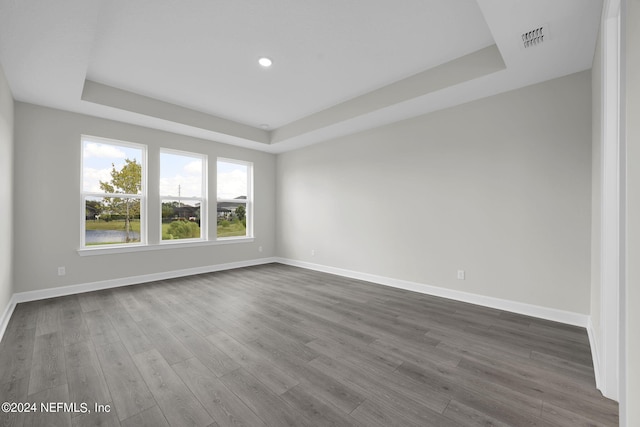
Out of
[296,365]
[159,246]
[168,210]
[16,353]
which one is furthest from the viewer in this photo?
[168,210]

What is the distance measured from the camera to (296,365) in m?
2.12

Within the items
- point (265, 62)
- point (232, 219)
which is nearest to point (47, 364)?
point (265, 62)

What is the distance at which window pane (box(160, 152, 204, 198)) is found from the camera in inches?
193

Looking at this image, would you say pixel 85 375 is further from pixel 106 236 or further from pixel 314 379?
pixel 106 236

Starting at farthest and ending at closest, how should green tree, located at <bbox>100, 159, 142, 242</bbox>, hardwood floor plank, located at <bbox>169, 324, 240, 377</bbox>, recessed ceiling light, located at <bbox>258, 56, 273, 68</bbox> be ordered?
green tree, located at <bbox>100, 159, 142, 242</bbox> < recessed ceiling light, located at <bbox>258, 56, 273, 68</bbox> < hardwood floor plank, located at <bbox>169, 324, 240, 377</bbox>

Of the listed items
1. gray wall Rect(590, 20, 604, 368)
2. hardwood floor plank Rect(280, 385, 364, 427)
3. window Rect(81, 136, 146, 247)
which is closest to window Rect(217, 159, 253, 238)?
window Rect(81, 136, 146, 247)

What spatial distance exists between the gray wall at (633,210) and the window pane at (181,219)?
5.47m

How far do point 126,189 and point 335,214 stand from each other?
353 cm

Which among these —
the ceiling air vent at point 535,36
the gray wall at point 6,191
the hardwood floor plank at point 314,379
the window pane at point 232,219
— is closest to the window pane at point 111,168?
the gray wall at point 6,191

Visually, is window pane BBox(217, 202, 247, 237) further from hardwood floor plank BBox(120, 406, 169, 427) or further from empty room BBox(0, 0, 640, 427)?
hardwood floor plank BBox(120, 406, 169, 427)

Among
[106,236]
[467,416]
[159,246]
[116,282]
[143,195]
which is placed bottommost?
[467,416]

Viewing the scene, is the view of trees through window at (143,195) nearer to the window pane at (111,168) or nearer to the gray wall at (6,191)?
the window pane at (111,168)

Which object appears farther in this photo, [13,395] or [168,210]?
[168,210]

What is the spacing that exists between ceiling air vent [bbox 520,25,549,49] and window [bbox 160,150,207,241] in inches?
197
